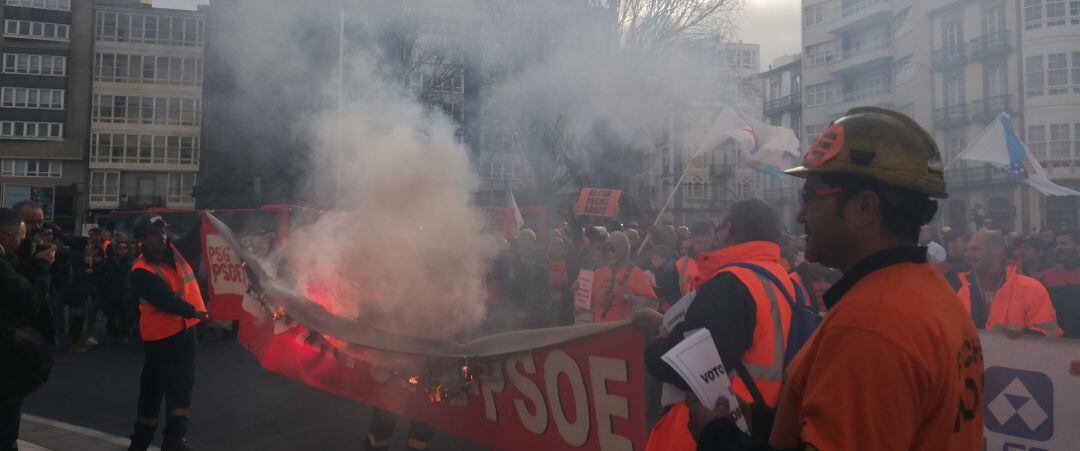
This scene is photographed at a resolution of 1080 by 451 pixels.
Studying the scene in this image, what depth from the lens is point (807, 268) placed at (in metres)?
5.85

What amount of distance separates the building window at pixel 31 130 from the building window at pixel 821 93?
45.8 metres

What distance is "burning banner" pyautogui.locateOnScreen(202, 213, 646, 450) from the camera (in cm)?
338

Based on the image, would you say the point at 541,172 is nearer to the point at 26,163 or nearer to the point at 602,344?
the point at 602,344

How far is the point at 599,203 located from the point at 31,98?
A: 46817 millimetres

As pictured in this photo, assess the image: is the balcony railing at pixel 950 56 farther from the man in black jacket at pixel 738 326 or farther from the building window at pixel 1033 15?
the man in black jacket at pixel 738 326

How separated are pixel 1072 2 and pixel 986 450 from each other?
30.6 metres

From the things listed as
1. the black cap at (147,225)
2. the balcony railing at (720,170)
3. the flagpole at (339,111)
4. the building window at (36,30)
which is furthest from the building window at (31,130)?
the black cap at (147,225)

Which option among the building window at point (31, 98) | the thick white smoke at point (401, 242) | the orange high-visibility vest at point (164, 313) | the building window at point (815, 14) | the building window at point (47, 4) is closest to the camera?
the thick white smoke at point (401, 242)

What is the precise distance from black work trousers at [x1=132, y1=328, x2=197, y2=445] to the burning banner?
61 cm

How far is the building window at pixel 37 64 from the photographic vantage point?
4556 cm

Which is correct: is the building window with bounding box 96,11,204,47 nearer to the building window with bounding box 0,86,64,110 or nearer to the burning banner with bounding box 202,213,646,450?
the building window with bounding box 0,86,64,110

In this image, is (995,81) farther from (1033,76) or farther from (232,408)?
(232,408)

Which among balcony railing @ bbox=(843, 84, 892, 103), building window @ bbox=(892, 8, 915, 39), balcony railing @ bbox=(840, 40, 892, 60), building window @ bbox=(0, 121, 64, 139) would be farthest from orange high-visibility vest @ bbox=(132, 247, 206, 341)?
building window @ bbox=(0, 121, 64, 139)

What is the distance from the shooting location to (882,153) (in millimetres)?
1433
